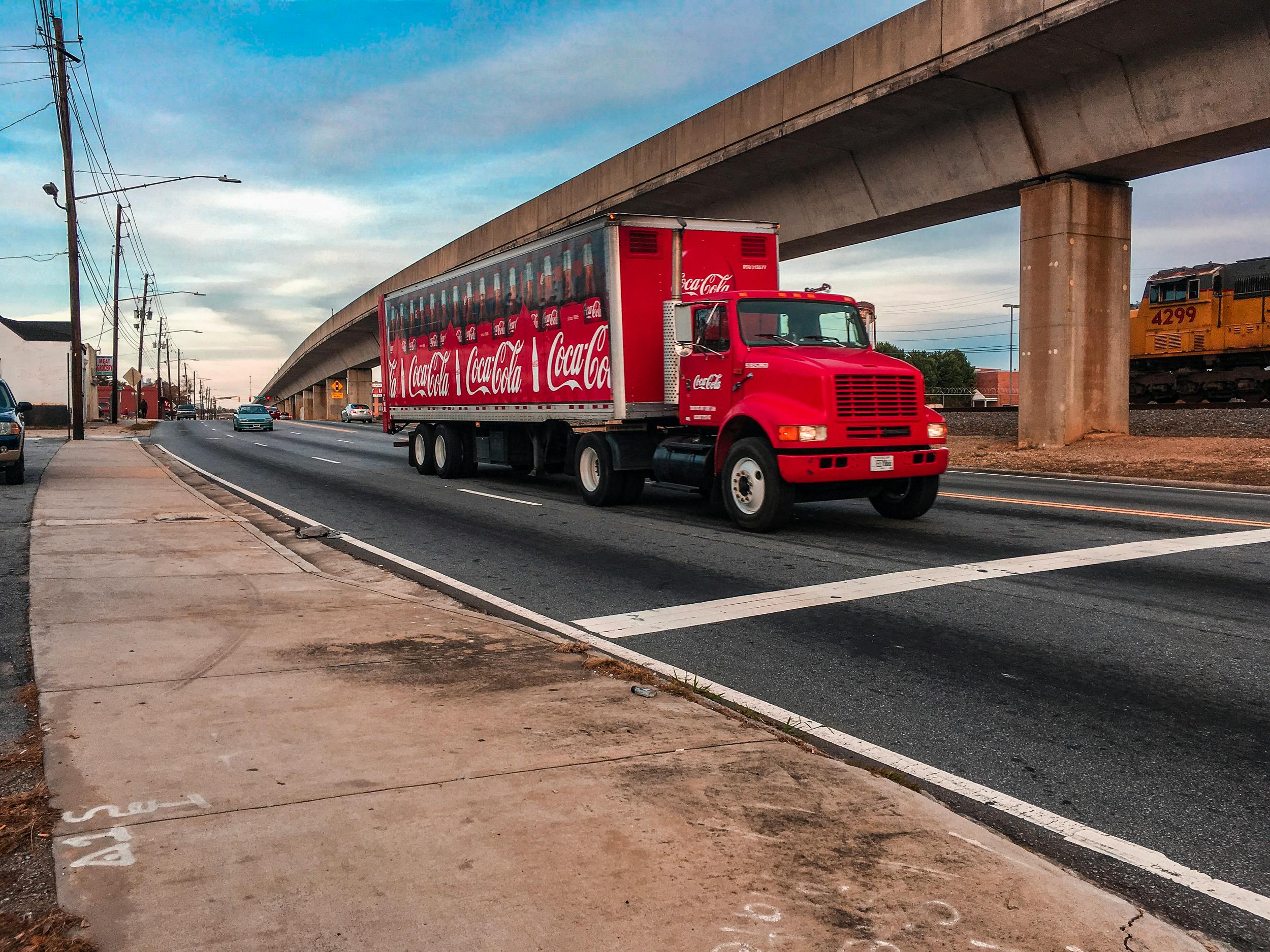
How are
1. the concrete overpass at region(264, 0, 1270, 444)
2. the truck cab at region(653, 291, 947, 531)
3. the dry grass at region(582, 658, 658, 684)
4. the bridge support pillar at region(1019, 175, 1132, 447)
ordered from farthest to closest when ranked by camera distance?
the bridge support pillar at region(1019, 175, 1132, 447)
the concrete overpass at region(264, 0, 1270, 444)
the truck cab at region(653, 291, 947, 531)
the dry grass at region(582, 658, 658, 684)

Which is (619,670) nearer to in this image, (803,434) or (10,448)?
(803,434)

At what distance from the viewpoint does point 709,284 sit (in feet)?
44.4

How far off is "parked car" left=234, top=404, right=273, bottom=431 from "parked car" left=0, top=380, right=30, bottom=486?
32.1m

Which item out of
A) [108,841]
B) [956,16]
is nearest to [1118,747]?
[108,841]

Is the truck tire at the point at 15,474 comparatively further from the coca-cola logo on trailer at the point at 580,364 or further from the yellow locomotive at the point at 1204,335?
the yellow locomotive at the point at 1204,335

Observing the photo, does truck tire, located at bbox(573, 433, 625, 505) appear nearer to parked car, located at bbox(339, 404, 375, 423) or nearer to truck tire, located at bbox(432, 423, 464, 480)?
truck tire, located at bbox(432, 423, 464, 480)

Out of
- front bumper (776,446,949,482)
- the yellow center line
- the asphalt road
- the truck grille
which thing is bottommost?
the asphalt road

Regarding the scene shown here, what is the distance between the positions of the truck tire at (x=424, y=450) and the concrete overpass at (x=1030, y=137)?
9982 millimetres

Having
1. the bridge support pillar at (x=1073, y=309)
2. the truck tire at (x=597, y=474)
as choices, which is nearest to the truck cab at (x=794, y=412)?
the truck tire at (x=597, y=474)

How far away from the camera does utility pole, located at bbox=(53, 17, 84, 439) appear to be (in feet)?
105

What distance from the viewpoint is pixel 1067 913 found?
2.94 meters

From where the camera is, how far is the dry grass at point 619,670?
5352 millimetres

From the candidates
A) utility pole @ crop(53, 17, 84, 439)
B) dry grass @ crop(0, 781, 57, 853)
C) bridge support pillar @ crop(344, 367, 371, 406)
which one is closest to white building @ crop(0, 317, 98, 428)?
bridge support pillar @ crop(344, 367, 371, 406)

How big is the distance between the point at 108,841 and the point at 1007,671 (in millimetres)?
4515
